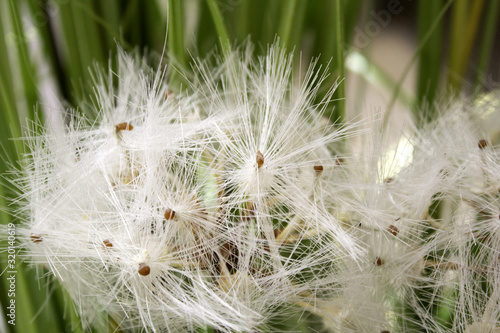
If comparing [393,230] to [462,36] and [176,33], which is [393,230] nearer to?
[176,33]

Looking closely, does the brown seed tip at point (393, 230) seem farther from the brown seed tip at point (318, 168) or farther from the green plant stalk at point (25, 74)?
the green plant stalk at point (25, 74)

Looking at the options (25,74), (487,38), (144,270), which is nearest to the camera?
(144,270)

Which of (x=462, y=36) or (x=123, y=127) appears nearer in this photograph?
(x=123, y=127)

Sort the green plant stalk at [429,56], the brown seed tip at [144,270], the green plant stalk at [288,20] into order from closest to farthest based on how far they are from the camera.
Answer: the brown seed tip at [144,270] → the green plant stalk at [288,20] → the green plant stalk at [429,56]

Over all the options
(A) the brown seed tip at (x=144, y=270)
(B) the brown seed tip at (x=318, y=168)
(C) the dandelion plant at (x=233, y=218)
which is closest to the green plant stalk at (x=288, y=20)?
Result: (C) the dandelion plant at (x=233, y=218)

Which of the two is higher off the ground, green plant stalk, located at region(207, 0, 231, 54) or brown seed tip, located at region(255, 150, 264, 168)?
green plant stalk, located at region(207, 0, 231, 54)

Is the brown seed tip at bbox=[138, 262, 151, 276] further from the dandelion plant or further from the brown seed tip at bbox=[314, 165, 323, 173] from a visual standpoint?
the brown seed tip at bbox=[314, 165, 323, 173]

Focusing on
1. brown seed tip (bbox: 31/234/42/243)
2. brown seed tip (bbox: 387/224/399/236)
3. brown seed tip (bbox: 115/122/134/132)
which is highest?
brown seed tip (bbox: 115/122/134/132)

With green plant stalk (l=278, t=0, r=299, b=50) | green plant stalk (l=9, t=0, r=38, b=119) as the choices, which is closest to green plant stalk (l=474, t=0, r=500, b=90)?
green plant stalk (l=278, t=0, r=299, b=50)

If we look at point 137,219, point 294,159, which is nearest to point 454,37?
point 294,159

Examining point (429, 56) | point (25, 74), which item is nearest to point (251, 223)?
point (25, 74)

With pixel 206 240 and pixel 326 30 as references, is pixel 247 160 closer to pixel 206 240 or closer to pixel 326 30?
pixel 206 240
